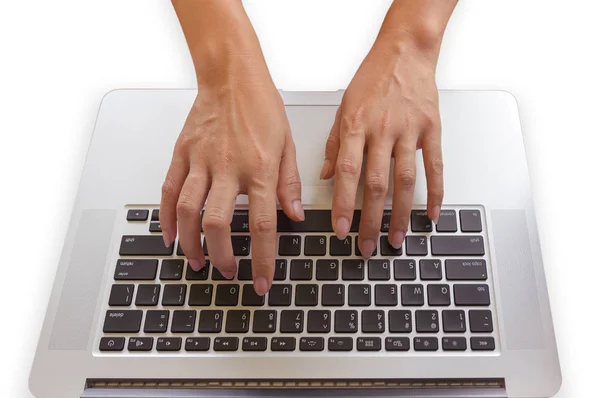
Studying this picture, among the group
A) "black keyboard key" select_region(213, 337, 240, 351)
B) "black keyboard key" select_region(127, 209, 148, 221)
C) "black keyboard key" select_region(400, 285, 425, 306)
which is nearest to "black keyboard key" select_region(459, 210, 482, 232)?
"black keyboard key" select_region(400, 285, 425, 306)

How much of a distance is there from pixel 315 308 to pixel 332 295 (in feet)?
0.09

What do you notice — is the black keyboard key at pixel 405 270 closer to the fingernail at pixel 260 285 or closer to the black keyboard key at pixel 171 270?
the fingernail at pixel 260 285

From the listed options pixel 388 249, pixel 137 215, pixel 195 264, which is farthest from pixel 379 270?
pixel 137 215

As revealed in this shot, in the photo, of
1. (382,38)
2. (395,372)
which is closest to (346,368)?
(395,372)

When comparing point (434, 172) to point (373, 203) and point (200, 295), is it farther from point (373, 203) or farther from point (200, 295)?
point (200, 295)

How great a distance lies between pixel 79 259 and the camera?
68 cm

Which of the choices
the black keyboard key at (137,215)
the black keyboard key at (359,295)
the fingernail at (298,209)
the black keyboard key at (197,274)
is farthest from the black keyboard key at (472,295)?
the black keyboard key at (137,215)

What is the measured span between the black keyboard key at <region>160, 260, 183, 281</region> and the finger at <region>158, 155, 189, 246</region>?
3 cm

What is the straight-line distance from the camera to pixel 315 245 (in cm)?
66

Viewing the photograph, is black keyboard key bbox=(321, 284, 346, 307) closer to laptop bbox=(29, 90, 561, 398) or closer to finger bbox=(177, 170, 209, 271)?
laptop bbox=(29, 90, 561, 398)

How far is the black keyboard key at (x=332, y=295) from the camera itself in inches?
24.5

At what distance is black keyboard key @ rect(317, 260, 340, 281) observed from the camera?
2.10 ft

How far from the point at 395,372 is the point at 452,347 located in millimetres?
75

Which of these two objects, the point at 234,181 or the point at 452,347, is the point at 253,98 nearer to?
the point at 234,181
